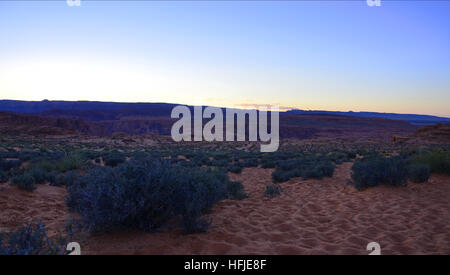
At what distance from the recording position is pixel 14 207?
6.38 meters

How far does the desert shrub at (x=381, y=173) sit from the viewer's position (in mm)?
8102

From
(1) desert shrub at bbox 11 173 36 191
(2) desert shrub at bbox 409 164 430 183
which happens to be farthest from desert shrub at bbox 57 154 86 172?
(2) desert shrub at bbox 409 164 430 183

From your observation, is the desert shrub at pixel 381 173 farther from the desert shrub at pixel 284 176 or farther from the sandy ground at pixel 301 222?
the desert shrub at pixel 284 176

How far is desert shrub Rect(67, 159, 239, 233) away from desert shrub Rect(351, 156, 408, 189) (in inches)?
224

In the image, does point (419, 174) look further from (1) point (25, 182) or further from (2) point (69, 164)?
(2) point (69, 164)

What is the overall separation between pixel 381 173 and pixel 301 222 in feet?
12.7

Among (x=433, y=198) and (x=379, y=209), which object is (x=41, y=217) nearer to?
(x=379, y=209)

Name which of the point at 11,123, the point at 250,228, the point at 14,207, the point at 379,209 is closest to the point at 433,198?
the point at 379,209

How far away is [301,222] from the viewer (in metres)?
5.80

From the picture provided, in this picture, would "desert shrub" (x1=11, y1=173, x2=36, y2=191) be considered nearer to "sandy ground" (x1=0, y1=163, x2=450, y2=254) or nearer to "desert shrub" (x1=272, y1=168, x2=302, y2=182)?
"sandy ground" (x1=0, y1=163, x2=450, y2=254)

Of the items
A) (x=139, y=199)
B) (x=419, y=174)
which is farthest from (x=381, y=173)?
(x=139, y=199)

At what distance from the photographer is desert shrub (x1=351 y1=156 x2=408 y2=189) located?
8102mm

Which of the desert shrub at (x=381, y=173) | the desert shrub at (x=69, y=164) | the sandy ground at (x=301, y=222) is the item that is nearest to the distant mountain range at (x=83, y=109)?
the desert shrub at (x=69, y=164)

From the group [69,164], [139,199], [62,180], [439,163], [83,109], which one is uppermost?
[83,109]
